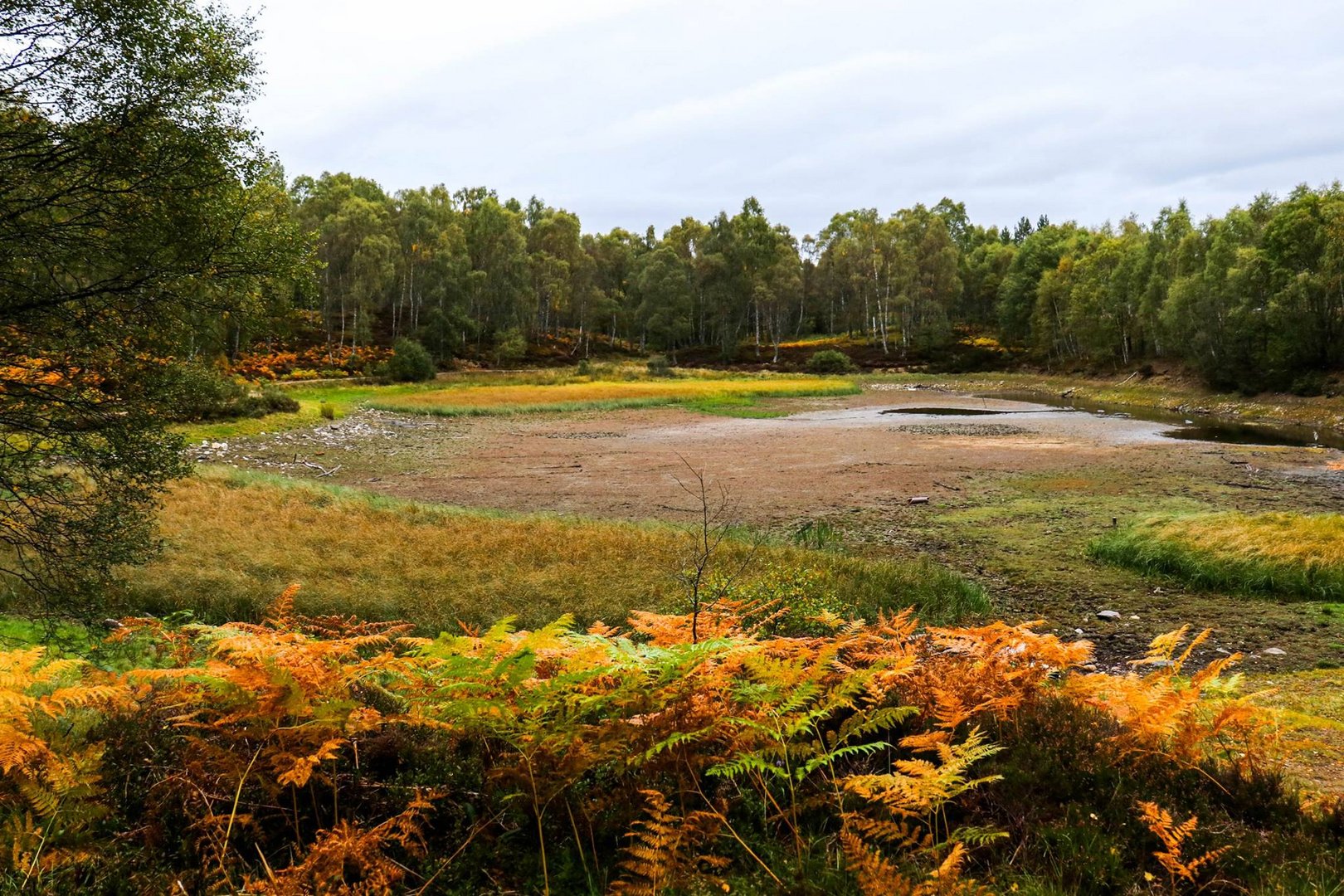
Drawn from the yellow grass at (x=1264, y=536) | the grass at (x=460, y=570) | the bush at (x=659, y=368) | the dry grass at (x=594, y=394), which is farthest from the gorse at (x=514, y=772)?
the bush at (x=659, y=368)

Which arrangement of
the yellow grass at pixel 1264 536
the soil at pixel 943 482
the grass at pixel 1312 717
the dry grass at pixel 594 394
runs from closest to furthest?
1. the grass at pixel 1312 717
2. the soil at pixel 943 482
3. the yellow grass at pixel 1264 536
4. the dry grass at pixel 594 394

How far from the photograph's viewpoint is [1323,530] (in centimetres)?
1138

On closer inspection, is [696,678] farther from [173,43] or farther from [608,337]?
[608,337]

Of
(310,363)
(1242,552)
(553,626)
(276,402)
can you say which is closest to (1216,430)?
(1242,552)

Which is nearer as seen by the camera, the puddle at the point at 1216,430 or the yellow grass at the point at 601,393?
the puddle at the point at 1216,430

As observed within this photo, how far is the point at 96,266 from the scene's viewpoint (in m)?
9.55

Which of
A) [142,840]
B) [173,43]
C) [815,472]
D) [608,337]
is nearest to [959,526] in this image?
[815,472]

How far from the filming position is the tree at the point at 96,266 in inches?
329

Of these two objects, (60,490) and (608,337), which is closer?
(60,490)

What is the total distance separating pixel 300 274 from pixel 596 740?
12.2 meters

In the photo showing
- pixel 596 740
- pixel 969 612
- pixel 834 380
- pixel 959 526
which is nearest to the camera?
pixel 596 740

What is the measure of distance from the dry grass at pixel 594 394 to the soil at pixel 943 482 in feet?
17.6

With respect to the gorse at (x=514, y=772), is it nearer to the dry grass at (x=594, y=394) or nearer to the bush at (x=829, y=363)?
the dry grass at (x=594, y=394)

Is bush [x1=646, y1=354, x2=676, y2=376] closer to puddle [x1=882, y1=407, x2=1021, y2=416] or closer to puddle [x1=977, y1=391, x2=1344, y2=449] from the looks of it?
puddle [x1=882, y1=407, x2=1021, y2=416]
